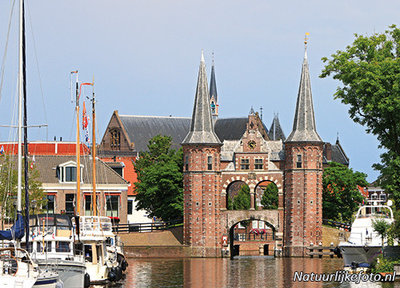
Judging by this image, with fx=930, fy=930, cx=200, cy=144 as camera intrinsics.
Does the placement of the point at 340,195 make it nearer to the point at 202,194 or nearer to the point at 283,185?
the point at 283,185

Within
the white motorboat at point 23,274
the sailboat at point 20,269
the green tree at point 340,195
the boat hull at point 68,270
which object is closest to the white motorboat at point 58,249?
the boat hull at point 68,270

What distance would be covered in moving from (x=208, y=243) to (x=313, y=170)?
10334mm

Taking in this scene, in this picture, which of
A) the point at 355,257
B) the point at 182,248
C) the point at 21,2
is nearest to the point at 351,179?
the point at 182,248

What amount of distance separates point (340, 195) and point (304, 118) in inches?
749

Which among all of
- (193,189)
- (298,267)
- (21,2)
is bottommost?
(298,267)

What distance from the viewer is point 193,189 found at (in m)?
75.2

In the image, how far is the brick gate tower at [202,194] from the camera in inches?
2963

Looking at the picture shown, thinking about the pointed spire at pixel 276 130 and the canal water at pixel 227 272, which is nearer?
the canal water at pixel 227 272

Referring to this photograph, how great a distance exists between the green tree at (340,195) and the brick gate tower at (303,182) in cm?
1639

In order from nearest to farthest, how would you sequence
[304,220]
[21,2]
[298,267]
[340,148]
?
[21,2] < [298,267] < [304,220] < [340,148]

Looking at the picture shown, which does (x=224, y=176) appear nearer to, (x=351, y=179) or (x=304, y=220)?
(x=304, y=220)

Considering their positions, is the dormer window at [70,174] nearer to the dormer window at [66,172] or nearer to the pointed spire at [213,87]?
the dormer window at [66,172]

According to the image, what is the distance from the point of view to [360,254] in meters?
51.1

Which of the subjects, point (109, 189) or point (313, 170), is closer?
point (313, 170)
